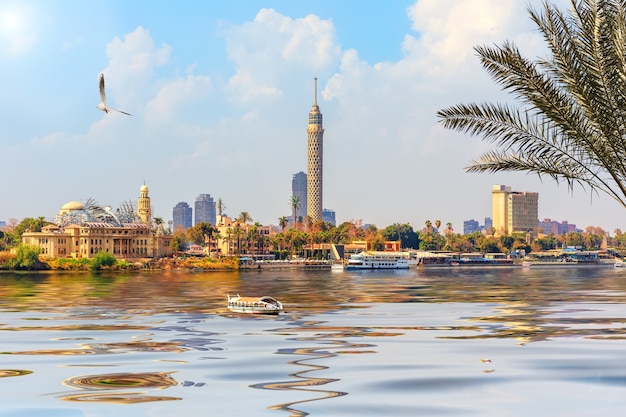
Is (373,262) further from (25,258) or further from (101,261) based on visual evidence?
(25,258)

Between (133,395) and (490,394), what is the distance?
20.6 feet

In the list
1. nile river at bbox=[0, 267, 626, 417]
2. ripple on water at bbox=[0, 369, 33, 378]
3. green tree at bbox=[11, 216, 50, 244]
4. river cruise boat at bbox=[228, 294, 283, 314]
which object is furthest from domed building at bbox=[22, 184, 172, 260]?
ripple on water at bbox=[0, 369, 33, 378]

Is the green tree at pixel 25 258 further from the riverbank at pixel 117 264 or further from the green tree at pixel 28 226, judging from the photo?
the green tree at pixel 28 226

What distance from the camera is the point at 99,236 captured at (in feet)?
578

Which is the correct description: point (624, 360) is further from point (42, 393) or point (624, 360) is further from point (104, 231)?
point (104, 231)

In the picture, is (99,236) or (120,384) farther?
(99,236)

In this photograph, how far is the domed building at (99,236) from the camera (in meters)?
173

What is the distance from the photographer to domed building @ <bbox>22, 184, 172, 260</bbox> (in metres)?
173

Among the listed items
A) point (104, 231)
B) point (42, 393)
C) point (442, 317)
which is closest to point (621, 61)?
point (42, 393)

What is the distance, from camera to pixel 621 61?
19.8 metres

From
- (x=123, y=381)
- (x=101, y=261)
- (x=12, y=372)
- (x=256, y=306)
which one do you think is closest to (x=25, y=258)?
(x=101, y=261)

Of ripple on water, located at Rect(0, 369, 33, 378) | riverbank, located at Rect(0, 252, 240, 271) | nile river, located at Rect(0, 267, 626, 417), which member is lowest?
nile river, located at Rect(0, 267, 626, 417)

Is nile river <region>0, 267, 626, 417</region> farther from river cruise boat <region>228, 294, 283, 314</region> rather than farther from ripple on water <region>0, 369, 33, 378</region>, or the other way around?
river cruise boat <region>228, 294, 283, 314</region>

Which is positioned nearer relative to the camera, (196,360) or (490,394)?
(490,394)
